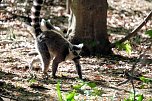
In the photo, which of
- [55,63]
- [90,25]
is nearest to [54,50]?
[55,63]

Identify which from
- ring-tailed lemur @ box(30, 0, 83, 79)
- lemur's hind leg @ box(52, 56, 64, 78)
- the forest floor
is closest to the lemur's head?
ring-tailed lemur @ box(30, 0, 83, 79)

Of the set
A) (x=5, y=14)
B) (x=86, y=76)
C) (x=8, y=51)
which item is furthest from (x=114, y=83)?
(x=5, y=14)

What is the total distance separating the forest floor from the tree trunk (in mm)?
277

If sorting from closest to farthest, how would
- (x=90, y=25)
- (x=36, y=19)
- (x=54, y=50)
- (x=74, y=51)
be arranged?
(x=74, y=51)
(x=54, y=50)
(x=36, y=19)
(x=90, y=25)

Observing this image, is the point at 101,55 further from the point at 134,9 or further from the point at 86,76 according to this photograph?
the point at 134,9

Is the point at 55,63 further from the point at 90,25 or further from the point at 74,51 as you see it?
the point at 90,25

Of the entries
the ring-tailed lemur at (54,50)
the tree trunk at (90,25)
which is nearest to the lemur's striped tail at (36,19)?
the ring-tailed lemur at (54,50)

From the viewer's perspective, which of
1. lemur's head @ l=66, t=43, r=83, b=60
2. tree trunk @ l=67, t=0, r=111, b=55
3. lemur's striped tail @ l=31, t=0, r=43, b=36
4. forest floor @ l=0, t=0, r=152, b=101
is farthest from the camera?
tree trunk @ l=67, t=0, r=111, b=55

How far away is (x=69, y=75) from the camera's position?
734 centimetres

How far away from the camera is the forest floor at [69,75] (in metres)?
6.01

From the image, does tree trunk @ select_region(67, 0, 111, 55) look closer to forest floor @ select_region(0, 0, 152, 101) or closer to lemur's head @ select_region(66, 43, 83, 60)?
forest floor @ select_region(0, 0, 152, 101)

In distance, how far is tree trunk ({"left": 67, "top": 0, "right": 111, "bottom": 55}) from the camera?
8781mm

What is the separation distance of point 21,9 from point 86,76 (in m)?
6.58

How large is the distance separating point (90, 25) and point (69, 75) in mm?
1852
